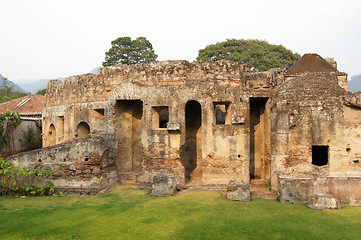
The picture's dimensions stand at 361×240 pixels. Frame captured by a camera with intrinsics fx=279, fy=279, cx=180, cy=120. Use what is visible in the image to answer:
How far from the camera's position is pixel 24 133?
15250 millimetres

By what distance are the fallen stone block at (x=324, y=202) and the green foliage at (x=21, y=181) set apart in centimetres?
805

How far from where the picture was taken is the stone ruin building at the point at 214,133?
8.81 meters

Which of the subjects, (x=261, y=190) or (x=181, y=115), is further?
(x=181, y=115)

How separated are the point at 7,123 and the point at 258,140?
39.1 ft

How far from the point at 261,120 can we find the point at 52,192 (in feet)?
27.3

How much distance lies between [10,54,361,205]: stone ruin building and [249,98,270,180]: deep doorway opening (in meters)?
0.04

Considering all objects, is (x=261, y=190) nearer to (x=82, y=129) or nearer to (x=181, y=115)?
(x=181, y=115)

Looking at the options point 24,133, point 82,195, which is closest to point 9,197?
point 82,195

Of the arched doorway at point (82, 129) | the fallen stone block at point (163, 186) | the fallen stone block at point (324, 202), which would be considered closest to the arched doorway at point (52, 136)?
the arched doorway at point (82, 129)

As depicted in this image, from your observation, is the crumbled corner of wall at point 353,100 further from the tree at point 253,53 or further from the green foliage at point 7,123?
the tree at point 253,53

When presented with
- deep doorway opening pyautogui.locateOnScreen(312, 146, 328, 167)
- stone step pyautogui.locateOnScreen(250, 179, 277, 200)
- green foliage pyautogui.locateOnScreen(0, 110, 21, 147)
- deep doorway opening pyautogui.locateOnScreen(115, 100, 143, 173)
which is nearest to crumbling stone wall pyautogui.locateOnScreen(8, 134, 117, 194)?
deep doorway opening pyautogui.locateOnScreen(115, 100, 143, 173)

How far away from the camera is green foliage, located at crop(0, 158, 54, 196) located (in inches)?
363

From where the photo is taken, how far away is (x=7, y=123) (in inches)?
537

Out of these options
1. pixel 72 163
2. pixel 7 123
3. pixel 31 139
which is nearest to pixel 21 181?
pixel 72 163
